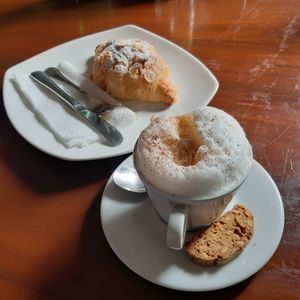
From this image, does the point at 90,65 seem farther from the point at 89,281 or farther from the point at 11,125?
the point at 89,281

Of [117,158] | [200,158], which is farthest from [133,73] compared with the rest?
[200,158]

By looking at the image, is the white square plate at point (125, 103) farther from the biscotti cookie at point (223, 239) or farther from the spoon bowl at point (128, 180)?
the biscotti cookie at point (223, 239)

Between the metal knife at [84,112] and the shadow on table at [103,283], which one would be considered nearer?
the shadow on table at [103,283]

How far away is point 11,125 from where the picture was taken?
0.73 m

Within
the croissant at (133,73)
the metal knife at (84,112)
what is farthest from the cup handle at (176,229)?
the croissant at (133,73)

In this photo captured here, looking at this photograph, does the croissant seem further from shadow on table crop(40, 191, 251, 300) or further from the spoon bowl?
shadow on table crop(40, 191, 251, 300)

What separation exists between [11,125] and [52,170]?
0.15 meters

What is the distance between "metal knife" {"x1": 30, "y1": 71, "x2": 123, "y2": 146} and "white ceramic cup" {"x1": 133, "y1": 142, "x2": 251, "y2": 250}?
0.19 meters

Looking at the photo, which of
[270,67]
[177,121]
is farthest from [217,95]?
[177,121]

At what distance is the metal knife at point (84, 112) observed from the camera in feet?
2.18

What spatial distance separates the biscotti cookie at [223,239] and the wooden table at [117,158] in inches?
1.7

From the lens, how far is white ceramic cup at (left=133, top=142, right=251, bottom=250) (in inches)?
16.8

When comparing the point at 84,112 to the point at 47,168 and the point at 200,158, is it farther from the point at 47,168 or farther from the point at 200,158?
the point at 200,158

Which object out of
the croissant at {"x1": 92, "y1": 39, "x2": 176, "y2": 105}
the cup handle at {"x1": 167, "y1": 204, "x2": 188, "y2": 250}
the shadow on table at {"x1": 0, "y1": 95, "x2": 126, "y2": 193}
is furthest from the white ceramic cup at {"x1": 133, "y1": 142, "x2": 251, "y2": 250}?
the croissant at {"x1": 92, "y1": 39, "x2": 176, "y2": 105}
